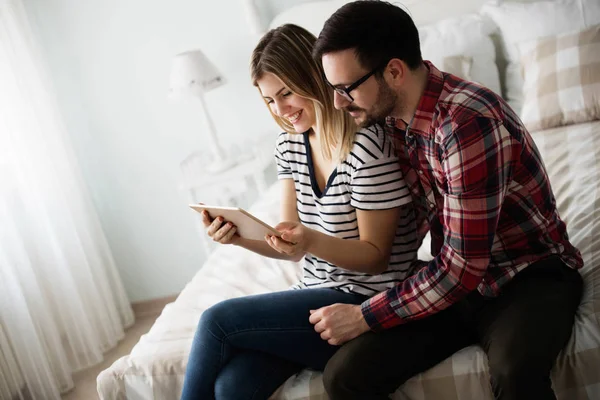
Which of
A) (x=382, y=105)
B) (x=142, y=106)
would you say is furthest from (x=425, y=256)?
(x=142, y=106)

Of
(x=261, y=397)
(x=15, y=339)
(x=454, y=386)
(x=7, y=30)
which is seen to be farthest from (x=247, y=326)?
(x=7, y=30)

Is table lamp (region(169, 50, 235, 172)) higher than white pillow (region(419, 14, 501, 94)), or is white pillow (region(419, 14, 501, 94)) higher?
table lamp (region(169, 50, 235, 172))

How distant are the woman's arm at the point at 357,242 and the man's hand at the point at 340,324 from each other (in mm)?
106

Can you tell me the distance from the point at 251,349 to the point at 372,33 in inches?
25.8

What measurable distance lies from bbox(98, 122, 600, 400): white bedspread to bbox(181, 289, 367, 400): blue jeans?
4 centimetres

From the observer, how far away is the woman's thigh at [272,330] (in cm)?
124

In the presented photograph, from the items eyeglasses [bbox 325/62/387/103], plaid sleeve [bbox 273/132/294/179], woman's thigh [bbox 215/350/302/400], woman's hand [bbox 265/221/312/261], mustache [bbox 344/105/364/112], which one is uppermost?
eyeglasses [bbox 325/62/387/103]

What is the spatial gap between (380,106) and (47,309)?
170cm

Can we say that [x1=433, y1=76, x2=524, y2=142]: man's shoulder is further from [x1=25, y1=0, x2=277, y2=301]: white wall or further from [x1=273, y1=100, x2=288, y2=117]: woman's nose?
[x1=25, y1=0, x2=277, y2=301]: white wall

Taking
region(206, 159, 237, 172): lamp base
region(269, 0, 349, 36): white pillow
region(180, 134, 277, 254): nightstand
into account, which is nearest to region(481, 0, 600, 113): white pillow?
region(269, 0, 349, 36): white pillow

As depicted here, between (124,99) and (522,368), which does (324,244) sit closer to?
(522,368)

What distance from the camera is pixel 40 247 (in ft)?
8.03

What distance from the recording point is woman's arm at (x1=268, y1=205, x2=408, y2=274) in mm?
1264

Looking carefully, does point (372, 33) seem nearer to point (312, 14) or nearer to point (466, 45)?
point (466, 45)
